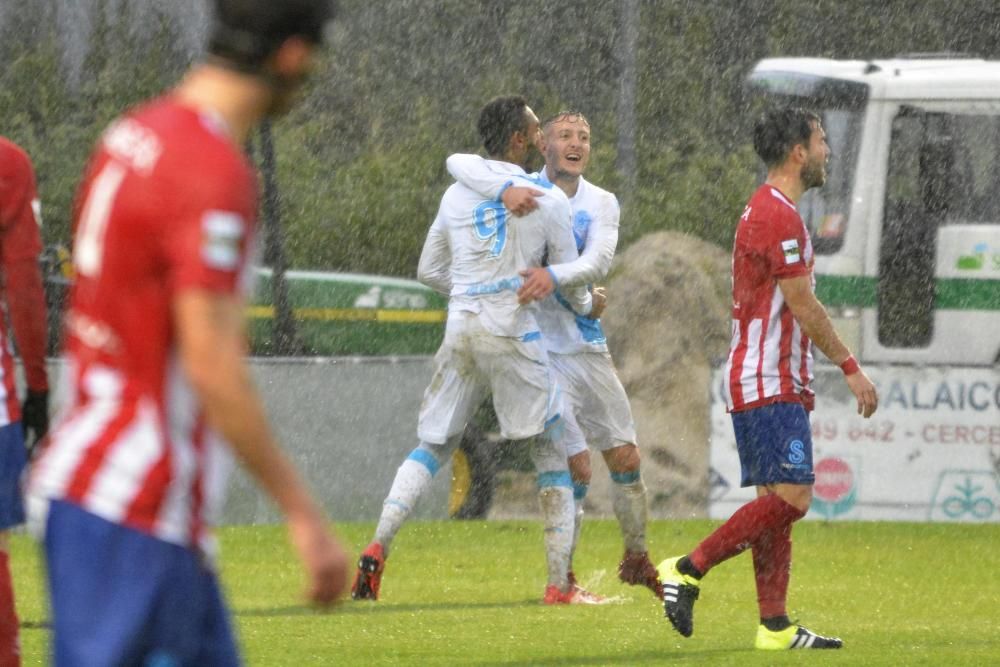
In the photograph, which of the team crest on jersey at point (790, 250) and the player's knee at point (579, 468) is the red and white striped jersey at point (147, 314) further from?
the player's knee at point (579, 468)

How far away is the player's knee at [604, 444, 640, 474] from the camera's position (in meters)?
9.38

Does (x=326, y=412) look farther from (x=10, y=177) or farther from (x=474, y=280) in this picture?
(x=10, y=177)

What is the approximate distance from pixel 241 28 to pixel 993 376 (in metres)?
11.5

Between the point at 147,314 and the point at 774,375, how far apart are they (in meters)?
4.53

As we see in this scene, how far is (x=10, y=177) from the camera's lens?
529cm

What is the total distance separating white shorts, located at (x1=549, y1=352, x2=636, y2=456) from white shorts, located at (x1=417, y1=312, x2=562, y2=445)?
0.35 m

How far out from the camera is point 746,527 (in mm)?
7438

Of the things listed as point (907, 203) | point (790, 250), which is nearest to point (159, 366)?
point (790, 250)

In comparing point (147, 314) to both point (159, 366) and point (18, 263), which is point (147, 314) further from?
point (18, 263)

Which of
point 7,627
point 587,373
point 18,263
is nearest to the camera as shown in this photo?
point 7,627

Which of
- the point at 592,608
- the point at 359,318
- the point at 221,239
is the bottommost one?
the point at 592,608

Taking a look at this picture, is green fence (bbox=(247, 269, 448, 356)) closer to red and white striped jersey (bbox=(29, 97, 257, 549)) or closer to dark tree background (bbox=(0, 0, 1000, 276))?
dark tree background (bbox=(0, 0, 1000, 276))

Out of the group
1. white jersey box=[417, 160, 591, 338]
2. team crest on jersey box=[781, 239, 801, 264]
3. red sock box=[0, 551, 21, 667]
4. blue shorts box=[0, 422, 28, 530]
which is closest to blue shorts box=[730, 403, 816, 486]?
team crest on jersey box=[781, 239, 801, 264]

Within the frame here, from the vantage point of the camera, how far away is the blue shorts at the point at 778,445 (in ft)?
24.2
